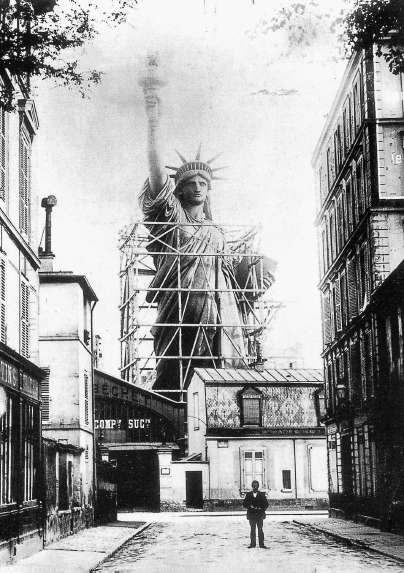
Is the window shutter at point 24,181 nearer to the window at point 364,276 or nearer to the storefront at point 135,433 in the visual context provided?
the window at point 364,276

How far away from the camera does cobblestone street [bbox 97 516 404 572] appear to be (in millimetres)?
18812

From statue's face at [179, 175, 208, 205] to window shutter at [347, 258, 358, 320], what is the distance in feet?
107

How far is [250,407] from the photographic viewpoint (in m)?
50.5

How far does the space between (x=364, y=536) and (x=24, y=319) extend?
33.4ft

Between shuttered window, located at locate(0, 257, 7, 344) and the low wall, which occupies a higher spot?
shuttered window, located at locate(0, 257, 7, 344)

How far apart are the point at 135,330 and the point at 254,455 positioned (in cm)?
1534

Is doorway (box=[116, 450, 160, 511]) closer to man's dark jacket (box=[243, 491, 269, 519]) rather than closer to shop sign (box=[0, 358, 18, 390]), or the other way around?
man's dark jacket (box=[243, 491, 269, 519])

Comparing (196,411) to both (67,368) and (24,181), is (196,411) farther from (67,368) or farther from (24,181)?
(24,181)

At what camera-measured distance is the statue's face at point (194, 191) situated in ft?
218

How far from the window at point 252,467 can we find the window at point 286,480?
3.22 ft

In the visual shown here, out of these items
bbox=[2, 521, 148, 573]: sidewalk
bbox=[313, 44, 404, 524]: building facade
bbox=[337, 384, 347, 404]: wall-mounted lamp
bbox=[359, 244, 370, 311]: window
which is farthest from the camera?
bbox=[337, 384, 347, 404]: wall-mounted lamp

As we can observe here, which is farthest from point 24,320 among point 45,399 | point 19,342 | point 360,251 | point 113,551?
point 360,251

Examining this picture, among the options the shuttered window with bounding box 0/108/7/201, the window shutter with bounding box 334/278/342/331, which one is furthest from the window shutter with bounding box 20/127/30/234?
the window shutter with bounding box 334/278/342/331

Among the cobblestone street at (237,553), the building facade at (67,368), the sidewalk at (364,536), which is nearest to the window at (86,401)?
the building facade at (67,368)
